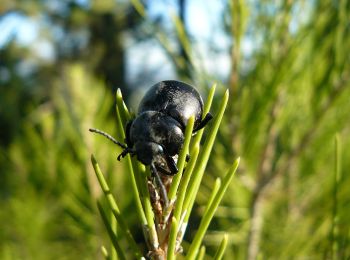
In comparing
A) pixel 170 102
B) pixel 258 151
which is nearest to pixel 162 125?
pixel 170 102

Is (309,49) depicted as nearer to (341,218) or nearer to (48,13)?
(341,218)

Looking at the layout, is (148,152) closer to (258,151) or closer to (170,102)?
(170,102)

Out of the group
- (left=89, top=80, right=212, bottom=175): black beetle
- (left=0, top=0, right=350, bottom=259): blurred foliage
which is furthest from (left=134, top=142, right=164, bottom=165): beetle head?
(left=0, top=0, right=350, bottom=259): blurred foliage

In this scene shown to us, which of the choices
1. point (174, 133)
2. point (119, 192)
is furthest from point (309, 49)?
point (119, 192)

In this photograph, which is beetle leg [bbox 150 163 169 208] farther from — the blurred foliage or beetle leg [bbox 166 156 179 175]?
the blurred foliage

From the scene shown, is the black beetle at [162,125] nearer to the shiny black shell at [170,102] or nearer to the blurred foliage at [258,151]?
the shiny black shell at [170,102]

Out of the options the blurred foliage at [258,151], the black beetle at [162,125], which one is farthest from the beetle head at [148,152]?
the blurred foliage at [258,151]
